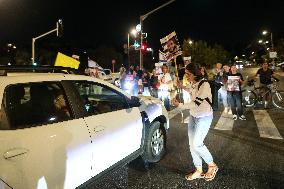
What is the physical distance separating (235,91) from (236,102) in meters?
0.35

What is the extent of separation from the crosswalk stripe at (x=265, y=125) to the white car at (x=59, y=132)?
4555 millimetres

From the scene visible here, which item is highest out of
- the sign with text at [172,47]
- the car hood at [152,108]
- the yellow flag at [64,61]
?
the sign with text at [172,47]

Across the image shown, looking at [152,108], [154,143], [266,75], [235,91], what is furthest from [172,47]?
[154,143]

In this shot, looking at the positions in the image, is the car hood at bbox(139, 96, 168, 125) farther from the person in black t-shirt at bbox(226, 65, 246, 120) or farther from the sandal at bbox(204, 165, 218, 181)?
the person in black t-shirt at bbox(226, 65, 246, 120)

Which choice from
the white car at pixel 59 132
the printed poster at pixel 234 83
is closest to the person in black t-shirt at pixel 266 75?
the printed poster at pixel 234 83

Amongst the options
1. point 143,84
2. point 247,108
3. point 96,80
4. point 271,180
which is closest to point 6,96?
point 96,80

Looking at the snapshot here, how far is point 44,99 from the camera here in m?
4.35

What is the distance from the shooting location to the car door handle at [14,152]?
11.4ft

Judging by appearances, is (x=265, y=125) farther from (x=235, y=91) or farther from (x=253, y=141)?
(x=253, y=141)

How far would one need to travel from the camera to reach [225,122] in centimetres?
1108

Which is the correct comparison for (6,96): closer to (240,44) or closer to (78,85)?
(78,85)

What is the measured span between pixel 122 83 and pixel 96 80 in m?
13.6

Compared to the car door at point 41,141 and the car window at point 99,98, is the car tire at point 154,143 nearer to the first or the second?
the car window at point 99,98

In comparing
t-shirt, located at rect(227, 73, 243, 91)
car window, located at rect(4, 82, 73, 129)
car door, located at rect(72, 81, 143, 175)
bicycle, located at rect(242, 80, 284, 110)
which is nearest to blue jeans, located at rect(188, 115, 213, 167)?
car door, located at rect(72, 81, 143, 175)
